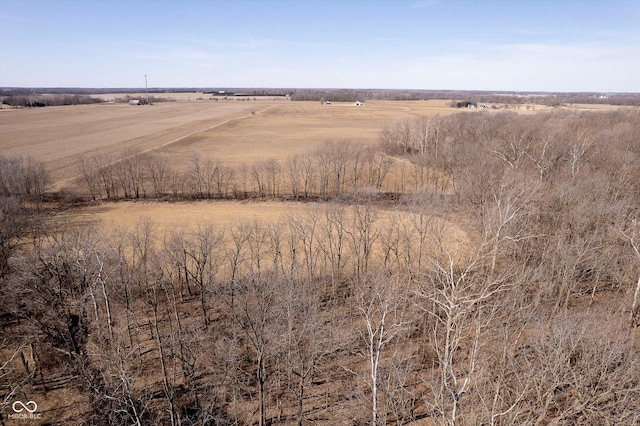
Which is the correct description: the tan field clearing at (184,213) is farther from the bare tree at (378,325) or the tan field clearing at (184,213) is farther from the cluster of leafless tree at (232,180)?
the bare tree at (378,325)

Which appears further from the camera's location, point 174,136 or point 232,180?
point 174,136

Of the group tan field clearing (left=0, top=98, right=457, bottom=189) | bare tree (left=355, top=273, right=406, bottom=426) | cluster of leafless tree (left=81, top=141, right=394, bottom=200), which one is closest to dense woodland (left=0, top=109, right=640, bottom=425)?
bare tree (left=355, top=273, right=406, bottom=426)

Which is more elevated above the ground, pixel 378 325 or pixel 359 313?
pixel 378 325

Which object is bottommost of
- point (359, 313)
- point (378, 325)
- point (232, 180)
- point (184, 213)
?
point (359, 313)

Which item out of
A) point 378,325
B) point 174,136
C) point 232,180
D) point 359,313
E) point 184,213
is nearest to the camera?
point 378,325

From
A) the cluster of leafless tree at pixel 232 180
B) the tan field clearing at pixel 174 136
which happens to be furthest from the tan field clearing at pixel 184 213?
the tan field clearing at pixel 174 136

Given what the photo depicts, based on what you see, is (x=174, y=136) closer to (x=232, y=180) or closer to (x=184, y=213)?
(x=232, y=180)

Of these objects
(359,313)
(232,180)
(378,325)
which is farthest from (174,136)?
(378,325)

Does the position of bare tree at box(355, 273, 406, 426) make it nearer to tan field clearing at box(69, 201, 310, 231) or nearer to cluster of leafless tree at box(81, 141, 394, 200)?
tan field clearing at box(69, 201, 310, 231)

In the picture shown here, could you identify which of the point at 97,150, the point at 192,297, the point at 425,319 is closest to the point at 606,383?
the point at 425,319
